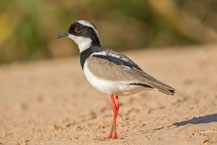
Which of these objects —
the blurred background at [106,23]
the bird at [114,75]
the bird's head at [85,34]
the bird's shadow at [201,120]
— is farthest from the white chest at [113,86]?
the blurred background at [106,23]

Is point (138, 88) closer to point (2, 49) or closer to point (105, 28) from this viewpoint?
point (105, 28)

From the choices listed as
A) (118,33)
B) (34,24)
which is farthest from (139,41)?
(34,24)

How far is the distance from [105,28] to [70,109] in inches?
312

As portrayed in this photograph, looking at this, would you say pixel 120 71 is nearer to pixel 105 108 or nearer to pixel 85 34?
pixel 85 34

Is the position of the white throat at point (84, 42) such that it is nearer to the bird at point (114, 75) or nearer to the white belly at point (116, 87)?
the bird at point (114, 75)

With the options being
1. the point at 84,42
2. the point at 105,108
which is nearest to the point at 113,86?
the point at 84,42

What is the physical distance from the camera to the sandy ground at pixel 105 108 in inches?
214

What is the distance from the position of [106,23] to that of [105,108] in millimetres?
8263

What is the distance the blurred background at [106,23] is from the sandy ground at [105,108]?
310cm

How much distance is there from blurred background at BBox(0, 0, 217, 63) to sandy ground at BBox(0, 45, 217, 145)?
3102mm

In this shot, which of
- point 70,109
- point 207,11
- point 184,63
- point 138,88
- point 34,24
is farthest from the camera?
point 207,11

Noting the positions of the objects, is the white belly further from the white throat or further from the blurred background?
the blurred background

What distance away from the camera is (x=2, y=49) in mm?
15320

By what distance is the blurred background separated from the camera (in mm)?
14797
